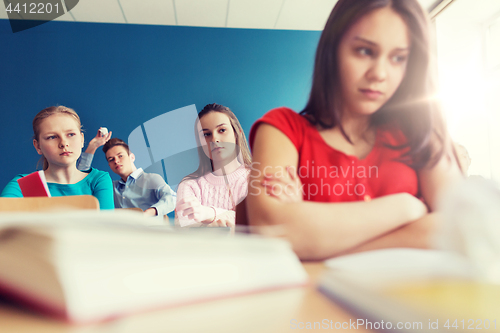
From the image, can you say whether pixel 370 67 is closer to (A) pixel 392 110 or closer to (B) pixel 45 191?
(A) pixel 392 110

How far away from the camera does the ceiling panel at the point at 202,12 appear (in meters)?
1.73

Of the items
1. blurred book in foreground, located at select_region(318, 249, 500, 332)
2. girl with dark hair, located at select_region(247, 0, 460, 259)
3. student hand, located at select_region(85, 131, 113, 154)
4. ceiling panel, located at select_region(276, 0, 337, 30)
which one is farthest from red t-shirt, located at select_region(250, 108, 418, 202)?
student hand, located at select_region(85, 131, 113, 154)

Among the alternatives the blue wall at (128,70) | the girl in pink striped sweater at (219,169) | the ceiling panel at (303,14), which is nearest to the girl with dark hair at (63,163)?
the girl in pink striped sweater at (219,169)

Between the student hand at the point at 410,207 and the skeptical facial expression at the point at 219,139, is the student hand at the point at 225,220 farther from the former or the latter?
the student hand at the point at 410,207

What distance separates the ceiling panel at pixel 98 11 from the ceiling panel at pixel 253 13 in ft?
2.30

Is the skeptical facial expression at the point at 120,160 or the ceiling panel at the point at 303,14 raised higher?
the ceiling panel at the point at 303,14

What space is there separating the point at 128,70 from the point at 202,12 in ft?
2.08

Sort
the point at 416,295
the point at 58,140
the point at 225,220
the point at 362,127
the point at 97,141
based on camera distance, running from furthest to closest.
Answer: the point at 97,141, the point at 58,140, the point at 225,220, the point at 362,127, the point at 416,295

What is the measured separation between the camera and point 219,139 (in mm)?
1024

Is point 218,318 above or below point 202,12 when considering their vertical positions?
below

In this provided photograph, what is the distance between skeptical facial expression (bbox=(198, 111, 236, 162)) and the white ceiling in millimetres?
994

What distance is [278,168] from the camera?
15.2 inches

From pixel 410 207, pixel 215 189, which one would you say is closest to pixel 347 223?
pixel 410 207

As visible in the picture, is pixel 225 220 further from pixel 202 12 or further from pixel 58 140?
pixel 202 12
